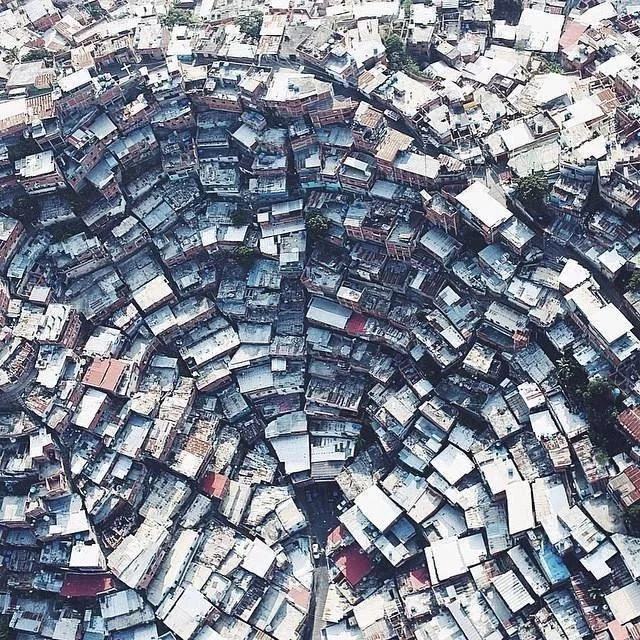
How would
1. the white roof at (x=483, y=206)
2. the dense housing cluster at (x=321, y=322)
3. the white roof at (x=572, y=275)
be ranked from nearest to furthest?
the white roof at (x=572, y=275) → the dense housing cluster at (x=321, y=322) → the white roof at (x=483, y=206)

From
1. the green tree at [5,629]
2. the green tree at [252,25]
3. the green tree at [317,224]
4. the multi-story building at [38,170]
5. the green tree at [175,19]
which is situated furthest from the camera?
the green tree at [175,19]

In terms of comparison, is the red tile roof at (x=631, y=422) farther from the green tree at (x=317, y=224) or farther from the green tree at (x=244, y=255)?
the green tree at (x=244, y=255)

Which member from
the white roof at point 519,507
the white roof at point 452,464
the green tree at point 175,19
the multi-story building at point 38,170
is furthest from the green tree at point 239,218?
the white roof at point 519,507

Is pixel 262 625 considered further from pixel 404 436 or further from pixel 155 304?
pixel 155 304

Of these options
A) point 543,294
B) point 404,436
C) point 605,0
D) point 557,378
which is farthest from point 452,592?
point 605,0

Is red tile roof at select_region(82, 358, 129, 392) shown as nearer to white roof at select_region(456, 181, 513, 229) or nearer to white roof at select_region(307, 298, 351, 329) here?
white roof at select_region(307, 298, 351, 329)

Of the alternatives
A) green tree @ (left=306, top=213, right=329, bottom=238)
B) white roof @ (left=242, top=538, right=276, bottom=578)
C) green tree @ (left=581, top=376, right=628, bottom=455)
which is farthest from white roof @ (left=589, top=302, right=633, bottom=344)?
white roof @ (left=242, top=538, right=276, bottom=578)

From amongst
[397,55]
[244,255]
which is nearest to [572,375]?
[244,255]
